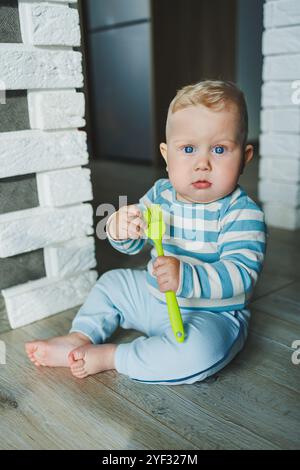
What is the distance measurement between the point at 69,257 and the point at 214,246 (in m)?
0.33

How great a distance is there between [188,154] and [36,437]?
1.46ft

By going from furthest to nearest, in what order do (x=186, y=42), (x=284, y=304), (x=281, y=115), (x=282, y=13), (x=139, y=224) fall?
1. (x=186, y=42)
2. (x=281, y=115)
3. (x=282, y=13)
4. (x=284, y=304)
5. (x=139, y=224)

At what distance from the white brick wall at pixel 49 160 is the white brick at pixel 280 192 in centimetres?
70

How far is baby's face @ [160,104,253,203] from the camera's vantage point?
70cm

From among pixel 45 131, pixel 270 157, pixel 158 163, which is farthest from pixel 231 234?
pixel 158 163

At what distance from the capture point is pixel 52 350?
788 millimetres

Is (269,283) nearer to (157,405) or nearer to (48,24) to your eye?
(157,405)

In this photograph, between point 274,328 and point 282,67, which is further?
point 282,67

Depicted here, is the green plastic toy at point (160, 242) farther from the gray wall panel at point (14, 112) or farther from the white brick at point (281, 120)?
the white brick at point (281, 120)

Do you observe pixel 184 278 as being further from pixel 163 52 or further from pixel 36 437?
pixel 163 52

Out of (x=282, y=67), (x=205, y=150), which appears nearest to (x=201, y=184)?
(x=205, y=150)

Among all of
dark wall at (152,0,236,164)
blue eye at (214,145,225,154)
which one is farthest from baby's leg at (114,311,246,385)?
dark wall at (152,0,236,164)

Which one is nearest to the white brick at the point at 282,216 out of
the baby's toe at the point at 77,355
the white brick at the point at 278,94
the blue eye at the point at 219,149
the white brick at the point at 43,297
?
the white brick at the point at 278,94

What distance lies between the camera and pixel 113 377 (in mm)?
756
